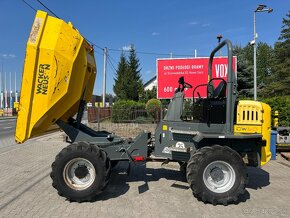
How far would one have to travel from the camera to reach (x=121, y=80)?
43.5 m

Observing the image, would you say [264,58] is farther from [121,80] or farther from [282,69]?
[121,80]

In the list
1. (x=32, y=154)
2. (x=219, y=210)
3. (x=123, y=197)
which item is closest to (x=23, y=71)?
(x=123, y=197)

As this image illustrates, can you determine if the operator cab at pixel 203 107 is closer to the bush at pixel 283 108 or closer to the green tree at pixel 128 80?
the bush at pixel 283 108

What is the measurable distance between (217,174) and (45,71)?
11.8 feet

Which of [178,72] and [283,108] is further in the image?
[178,72]

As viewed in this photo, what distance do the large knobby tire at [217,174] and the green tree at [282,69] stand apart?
111 ft

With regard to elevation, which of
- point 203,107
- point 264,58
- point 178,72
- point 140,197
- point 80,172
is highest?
point 264,58

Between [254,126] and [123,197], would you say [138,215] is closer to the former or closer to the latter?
[123,197]

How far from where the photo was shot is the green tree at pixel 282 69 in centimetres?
3688

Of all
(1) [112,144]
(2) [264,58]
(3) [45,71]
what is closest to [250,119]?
(1) [112,144]

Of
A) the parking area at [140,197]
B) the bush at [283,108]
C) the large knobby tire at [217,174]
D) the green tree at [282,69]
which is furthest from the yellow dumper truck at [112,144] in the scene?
the green tree at [282,69]

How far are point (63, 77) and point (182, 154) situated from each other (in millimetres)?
2693

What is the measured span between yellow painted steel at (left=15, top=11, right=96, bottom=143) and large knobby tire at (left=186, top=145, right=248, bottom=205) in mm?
2703

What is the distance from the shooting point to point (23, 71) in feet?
18.7
